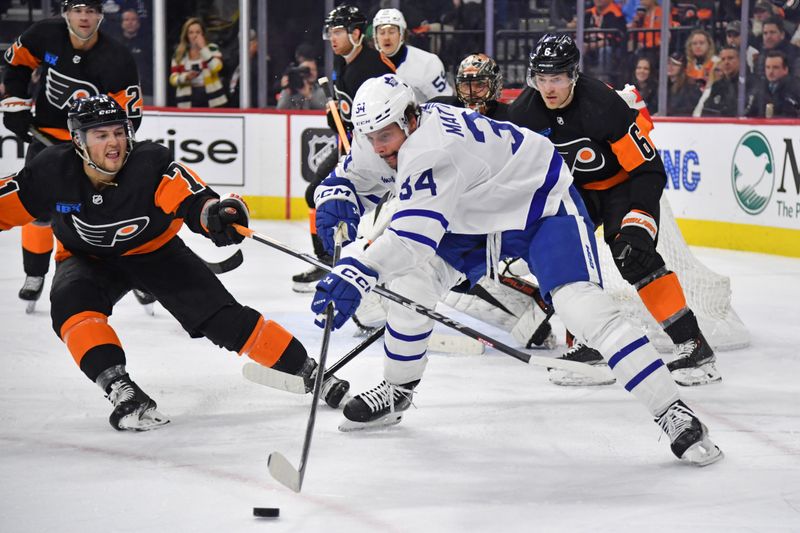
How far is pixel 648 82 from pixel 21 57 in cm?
399

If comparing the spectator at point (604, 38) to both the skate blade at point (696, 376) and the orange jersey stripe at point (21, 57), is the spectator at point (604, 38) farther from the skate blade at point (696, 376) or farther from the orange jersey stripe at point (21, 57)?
the skate blade at point (696, 376)

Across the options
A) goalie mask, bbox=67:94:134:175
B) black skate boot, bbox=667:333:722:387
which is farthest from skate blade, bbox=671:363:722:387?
goalie mask, bbox=67:94:134:175

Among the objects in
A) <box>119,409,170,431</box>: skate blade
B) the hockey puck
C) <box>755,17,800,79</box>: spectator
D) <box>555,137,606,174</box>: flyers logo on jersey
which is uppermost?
<box>755,17,800,79</box>: spectator

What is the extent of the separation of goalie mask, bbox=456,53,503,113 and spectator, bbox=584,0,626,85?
3.71 meters

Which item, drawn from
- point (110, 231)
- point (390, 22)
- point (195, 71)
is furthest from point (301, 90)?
point (110, 231)

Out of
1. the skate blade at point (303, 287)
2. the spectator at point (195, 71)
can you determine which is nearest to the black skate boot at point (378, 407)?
the skate blade at point (303, 287)

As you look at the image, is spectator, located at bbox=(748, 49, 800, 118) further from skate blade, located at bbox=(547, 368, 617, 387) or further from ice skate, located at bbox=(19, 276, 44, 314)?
ice skate, located at bbox=(19, 276, 44, 314)

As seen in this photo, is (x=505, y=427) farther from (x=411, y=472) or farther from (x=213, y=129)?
(x=213, y=129)

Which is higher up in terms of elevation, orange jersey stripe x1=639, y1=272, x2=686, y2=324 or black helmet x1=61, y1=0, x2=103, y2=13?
black helmet x1=61, y1=0, x2=103, y2=13

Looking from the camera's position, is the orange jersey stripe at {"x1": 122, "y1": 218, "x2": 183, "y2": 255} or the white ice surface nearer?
the white ice surface

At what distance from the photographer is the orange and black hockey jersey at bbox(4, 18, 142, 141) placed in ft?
14.8

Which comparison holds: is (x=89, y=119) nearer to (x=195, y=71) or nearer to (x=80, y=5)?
(x=80, y=5)

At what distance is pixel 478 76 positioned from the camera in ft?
12.5

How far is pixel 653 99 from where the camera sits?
7133 millimetres
